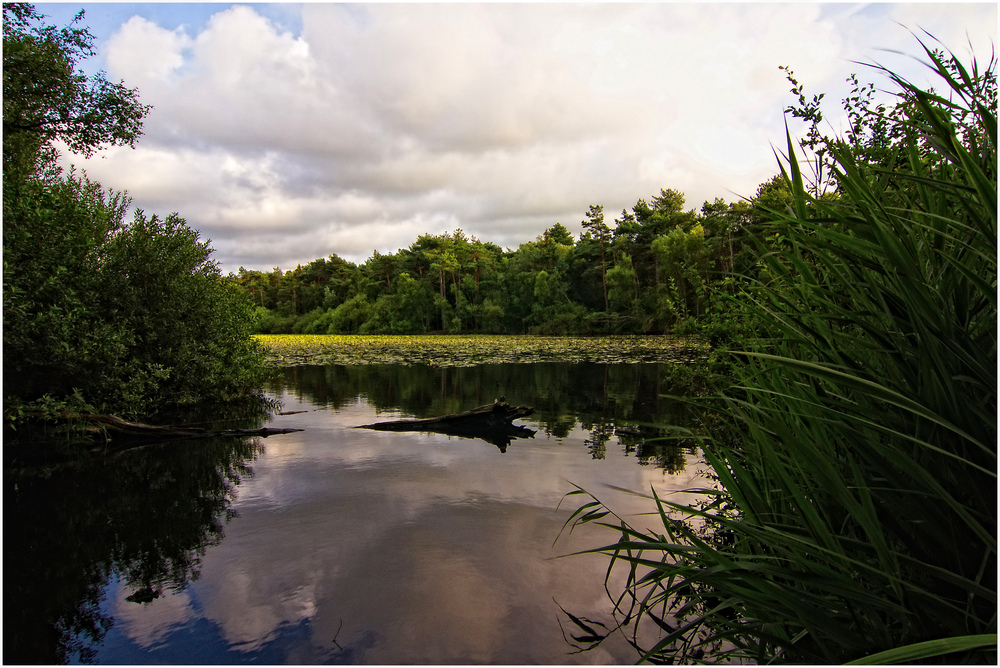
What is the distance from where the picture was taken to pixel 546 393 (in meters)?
17.1

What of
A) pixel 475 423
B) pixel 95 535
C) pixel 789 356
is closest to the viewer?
pixel 789 356

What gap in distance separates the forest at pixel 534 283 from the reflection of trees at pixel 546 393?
812 inches

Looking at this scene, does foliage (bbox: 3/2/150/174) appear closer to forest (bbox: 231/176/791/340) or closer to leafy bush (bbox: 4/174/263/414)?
leafy bush (bbox: 4/174/263/414)

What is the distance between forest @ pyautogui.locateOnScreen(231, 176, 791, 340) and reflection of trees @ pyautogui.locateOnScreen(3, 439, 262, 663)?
35344 mm

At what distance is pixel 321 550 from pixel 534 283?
182 ft

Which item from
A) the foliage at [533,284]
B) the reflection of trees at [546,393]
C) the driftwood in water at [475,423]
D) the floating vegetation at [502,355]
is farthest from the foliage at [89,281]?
the foliage at [533,284]

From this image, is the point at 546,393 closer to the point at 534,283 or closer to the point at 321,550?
the point at 321,550

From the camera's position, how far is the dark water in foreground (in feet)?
13.4

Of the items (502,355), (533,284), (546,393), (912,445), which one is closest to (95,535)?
(912,445)

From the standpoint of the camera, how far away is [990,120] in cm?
166

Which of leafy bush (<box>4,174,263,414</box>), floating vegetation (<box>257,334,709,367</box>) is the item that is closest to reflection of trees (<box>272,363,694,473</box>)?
floating vegetation (<box>257,334,709,367</box>)

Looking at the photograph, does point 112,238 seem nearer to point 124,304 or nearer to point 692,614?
point 124,304

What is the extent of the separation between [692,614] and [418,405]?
11.7m

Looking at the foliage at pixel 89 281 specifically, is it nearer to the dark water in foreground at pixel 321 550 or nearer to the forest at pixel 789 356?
the forest at pixel 789 356
